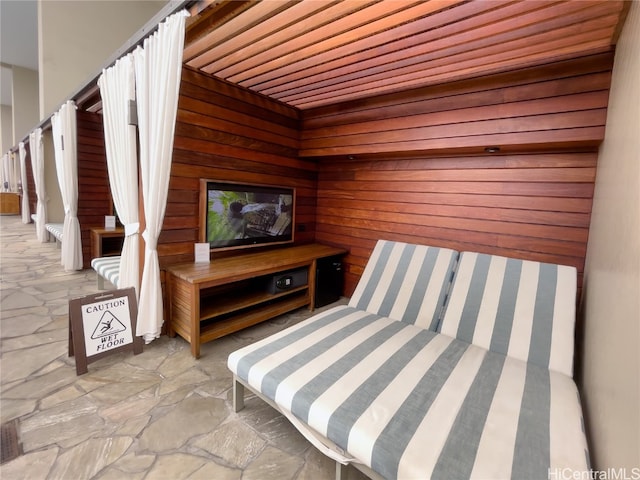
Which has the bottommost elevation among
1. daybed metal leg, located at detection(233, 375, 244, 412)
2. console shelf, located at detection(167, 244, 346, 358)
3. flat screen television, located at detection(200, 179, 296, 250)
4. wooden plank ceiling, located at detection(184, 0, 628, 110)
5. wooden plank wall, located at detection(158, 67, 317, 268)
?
daybed metal leg, located at detection(233, 375, 244, 412)

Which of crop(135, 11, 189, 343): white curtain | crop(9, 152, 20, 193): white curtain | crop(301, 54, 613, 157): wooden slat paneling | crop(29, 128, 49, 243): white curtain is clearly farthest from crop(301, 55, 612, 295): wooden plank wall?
crop(9, 152, 20, 193): white curtain

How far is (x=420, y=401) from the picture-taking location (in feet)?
4.25

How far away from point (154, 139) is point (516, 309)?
2.81 metres

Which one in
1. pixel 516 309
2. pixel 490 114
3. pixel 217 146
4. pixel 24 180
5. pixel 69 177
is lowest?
pixel 516 309

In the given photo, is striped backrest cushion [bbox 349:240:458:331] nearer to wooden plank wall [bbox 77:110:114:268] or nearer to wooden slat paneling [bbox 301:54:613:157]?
wooden slat paneling [bbox 301:54:613:157]

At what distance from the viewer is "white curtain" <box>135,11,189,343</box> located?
2072 millimetres

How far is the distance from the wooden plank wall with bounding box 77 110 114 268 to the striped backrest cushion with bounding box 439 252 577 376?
17.4 feet

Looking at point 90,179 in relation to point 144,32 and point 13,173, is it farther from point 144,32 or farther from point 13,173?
point 13,173

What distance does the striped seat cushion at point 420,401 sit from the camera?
1.03 metres

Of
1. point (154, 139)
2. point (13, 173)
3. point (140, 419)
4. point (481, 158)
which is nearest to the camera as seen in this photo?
point (140, 419)

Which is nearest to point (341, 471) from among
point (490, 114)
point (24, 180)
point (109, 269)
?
point (490, 114)

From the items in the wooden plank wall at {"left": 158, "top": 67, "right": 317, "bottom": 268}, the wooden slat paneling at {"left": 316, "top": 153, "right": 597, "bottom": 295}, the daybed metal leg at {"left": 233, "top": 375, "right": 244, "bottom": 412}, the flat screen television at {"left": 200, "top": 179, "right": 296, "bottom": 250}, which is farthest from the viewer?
the flat screen television at {"left": 200, "top": 179, "right": 296, "bottom": 250}

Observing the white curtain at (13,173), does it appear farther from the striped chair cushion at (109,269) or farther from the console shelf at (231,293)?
the console shelf at (231,293)

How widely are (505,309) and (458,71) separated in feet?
5.88
